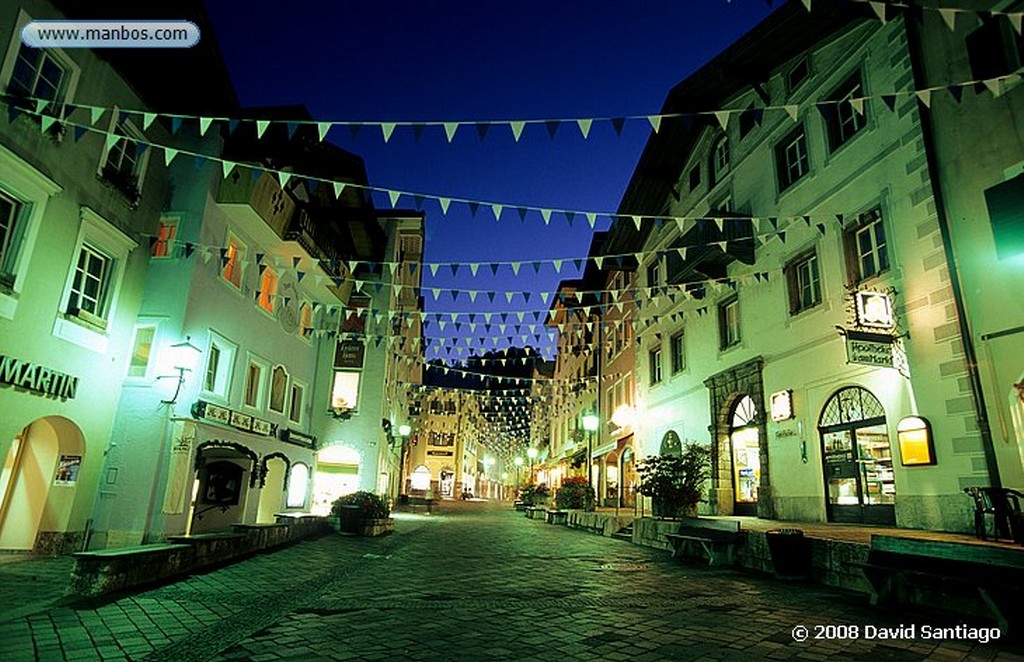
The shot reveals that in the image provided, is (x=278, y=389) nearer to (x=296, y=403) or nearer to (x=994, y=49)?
(x=296, y=403)

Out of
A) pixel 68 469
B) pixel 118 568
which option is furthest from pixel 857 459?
pixel 68 469

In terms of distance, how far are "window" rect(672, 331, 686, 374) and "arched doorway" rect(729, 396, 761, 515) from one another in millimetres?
3627

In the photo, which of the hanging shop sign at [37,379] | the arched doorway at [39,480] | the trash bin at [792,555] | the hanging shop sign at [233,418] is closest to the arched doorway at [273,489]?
the hanging shop sign at [233,418]

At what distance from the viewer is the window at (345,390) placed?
76.7ft

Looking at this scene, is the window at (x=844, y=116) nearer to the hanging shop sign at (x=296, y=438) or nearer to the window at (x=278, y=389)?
the window at (x=278, y=389)

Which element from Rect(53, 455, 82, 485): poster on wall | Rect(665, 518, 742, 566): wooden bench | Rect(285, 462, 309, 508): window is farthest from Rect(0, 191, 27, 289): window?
Rect(665, 518, 742, 566): wooden bench

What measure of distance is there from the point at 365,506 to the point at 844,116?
16301 mm

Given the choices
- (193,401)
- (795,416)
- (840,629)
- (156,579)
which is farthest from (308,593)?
(795,416)

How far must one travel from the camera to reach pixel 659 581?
8969mm

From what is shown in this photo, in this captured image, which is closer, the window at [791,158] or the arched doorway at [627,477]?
the window at [791,158]

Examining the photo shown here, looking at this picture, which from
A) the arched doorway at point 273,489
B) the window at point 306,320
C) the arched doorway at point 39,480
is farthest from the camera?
the window at point 306,320

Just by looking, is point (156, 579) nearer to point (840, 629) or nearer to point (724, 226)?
point (840, 629)

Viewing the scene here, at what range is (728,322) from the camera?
1733cm

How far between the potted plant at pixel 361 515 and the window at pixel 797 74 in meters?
16.6
